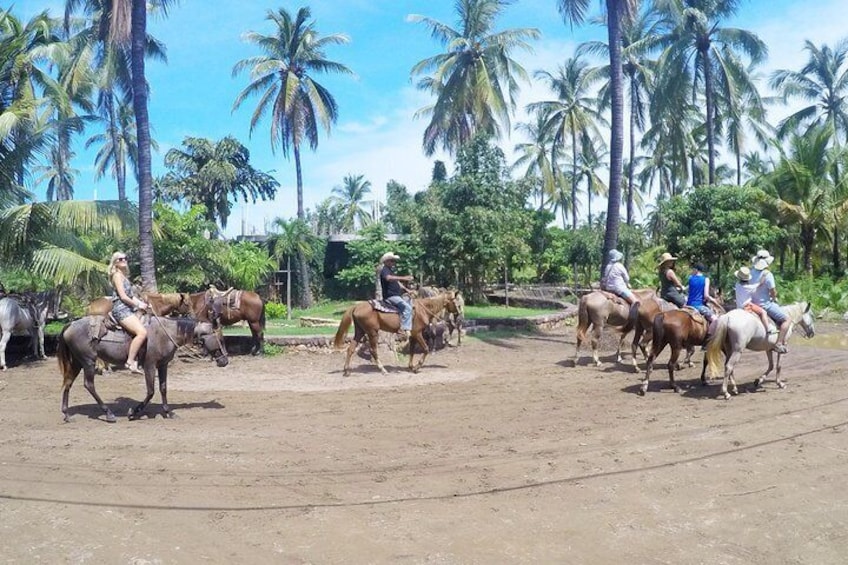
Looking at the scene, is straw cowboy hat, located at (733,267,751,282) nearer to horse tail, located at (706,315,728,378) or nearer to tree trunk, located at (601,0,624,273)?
horse tail, located at (706,315,728,378)

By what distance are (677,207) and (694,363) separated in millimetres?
11583

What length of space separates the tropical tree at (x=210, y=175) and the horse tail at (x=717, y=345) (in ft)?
98.6

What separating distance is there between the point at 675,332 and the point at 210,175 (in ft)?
98.9

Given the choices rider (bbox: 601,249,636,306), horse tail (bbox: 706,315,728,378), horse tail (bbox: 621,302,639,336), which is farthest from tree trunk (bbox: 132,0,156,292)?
horse tail (bbox: 706,315,728,378)

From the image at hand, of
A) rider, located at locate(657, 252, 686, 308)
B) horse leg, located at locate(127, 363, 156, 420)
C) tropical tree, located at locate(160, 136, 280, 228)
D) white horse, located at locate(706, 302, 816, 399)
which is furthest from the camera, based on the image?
tropical tree, located at locate(160, 136, 280, 228)

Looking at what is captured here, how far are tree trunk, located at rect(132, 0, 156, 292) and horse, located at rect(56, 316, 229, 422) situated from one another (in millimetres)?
7228

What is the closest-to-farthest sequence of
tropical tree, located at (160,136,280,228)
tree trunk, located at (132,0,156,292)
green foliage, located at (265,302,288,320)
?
1. tree trunk, located at (132,0,156,292)
2. green foliage, located at (265,302,288,320)
3. tropical tree, located at (160,136,280,228)

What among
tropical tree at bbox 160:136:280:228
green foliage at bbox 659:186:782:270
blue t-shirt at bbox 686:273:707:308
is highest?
tropical tree at bbox 160:136:280:228

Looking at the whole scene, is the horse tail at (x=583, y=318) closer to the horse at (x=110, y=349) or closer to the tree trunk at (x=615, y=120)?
the tree trunk at (x=615, y=120)

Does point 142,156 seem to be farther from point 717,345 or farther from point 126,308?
point 717,345

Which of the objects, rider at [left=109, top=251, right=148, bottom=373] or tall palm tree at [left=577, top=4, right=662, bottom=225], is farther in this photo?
tall palm tree at [left=577, top=4, right=662, bottom=225]

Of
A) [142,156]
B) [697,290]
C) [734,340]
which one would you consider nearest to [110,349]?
[142,156]

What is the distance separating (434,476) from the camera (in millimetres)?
6473

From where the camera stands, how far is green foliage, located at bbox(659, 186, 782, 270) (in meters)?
22.0
